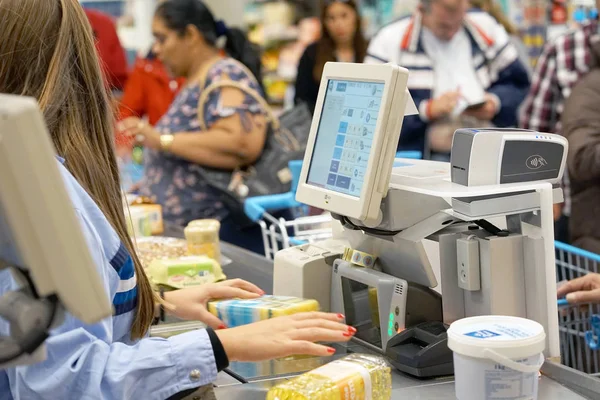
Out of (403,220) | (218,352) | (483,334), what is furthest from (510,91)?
(218,352)

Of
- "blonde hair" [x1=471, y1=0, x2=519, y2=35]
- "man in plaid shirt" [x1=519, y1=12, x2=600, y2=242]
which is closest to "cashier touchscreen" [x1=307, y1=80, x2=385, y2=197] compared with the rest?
"man in plaid shirt" [x1=519, y1=12, x2=600, y2=242]

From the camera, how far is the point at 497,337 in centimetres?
166

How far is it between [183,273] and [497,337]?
1.18 m

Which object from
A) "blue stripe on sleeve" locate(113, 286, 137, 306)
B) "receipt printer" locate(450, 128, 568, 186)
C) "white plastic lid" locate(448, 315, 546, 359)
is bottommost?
"white plastic lid" locate(448, 315, 546, 359)

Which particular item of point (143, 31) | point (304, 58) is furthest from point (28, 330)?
point (143, 31)

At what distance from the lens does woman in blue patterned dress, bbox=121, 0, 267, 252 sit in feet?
13.9

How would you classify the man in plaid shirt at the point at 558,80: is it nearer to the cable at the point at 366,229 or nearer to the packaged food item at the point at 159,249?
the packaged food item at the point at 159,249

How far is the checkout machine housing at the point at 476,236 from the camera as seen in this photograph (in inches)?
74.8

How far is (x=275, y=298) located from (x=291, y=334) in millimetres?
524

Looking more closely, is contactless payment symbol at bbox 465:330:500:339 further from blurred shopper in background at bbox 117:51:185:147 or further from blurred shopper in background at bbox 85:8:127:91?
blurred shopper in background at bbox 85:8:127:91

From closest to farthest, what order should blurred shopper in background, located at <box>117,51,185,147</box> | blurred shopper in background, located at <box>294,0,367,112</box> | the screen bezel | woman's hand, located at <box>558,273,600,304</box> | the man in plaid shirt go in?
1. the screen bezel
2. woman's hand, located at <box>558,273,600,304</box>
3. the man in plaid shirt
4. blurred shopper in background, located at <box>294,0,367,112</box>
5. blurred shopper in background, located at <box>117,51,185,147</box>

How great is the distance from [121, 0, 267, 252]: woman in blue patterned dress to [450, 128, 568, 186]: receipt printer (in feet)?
7.63

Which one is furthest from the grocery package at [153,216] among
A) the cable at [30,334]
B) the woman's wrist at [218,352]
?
the cable at [30,334]

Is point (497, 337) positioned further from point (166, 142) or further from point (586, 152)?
point (166, 142)
